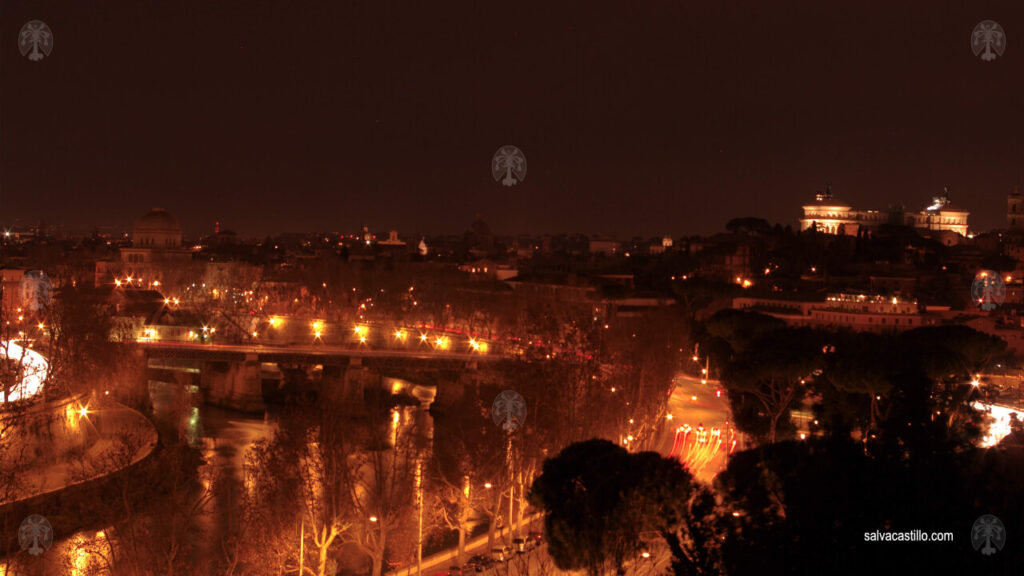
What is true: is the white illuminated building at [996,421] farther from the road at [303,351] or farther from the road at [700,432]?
the road at [303,351]

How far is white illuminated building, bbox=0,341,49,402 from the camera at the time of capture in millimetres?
11961

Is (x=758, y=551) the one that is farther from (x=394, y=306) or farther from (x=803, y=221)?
(x=803, y=221)

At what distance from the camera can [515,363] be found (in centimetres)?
1470

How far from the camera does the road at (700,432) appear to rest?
1220 centimetres

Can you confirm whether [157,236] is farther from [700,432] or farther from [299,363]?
[700,432]

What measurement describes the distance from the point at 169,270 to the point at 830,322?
2426 centimetres

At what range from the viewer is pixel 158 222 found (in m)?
44.7

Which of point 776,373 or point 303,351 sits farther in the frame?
point 303,351
